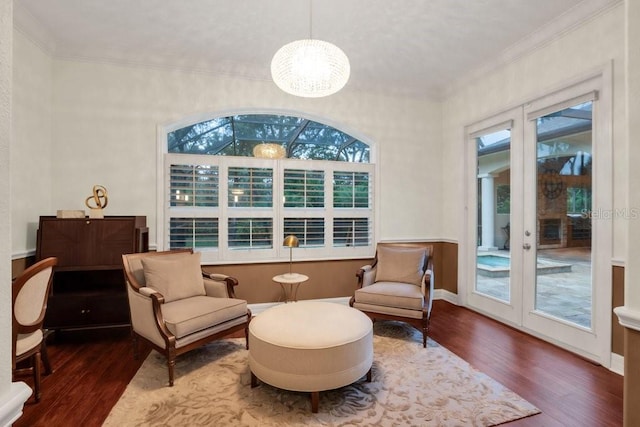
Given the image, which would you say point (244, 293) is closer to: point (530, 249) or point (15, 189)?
point (15, 189)

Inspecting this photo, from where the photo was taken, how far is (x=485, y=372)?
8.87 ft

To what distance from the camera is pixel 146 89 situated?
3883mm

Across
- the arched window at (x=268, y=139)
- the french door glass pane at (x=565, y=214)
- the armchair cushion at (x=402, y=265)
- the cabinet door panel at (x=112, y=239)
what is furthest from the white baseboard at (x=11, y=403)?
the french door glass pane at (x=565, y=214)

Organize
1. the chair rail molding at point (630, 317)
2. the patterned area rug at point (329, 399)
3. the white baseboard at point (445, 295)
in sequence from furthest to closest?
the white baseboard at point (445, 295) < the patterned area rug at point (329, 399) < the chair rail molding at point (630, 317)

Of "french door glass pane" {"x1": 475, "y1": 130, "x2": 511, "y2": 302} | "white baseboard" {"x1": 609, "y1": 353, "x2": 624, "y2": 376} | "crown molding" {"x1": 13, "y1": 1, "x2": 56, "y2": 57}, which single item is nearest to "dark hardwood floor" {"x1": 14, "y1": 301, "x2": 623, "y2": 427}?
"white baseboard" {"x1": 609, "y1": 353, "x2": 624, "y2": 376}

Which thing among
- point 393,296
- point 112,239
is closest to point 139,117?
point 112,239

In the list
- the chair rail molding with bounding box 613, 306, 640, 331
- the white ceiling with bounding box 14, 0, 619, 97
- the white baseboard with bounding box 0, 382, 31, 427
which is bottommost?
the white baseboard with bounding box 0, 382, 31, 427

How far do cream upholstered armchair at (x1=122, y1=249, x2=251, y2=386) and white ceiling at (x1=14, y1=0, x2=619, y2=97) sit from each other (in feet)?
7.25

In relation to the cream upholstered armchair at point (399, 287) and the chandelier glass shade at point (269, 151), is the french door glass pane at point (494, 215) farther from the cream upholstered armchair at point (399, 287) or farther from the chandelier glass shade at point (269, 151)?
the chandelier glass shade at point (269, 151)

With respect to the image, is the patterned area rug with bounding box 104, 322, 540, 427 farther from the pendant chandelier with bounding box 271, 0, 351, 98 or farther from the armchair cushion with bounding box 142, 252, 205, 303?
the pendant chandelier with bounding box 271, 0, 351, 98

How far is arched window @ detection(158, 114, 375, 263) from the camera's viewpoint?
13.1ft

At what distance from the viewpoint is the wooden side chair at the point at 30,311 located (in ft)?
6.87

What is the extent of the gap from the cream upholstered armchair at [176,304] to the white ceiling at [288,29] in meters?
2.21

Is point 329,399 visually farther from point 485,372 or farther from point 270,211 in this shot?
point 270,211
